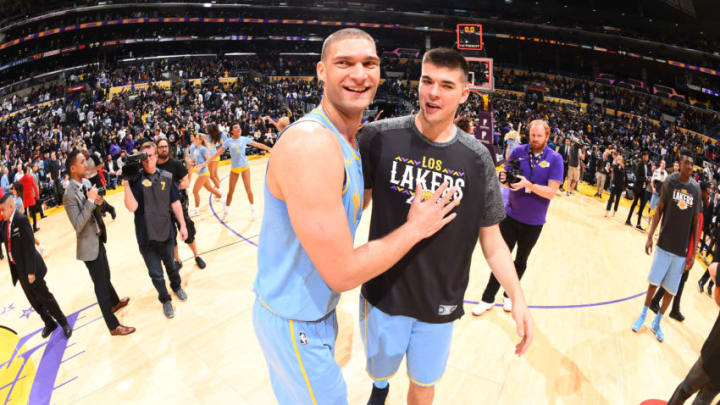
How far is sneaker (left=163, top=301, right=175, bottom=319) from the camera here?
4625mm

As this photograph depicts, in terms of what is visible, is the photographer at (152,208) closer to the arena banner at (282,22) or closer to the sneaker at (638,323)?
the sneaker at (638,323)

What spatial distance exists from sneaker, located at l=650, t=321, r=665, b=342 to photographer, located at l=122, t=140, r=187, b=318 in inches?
215

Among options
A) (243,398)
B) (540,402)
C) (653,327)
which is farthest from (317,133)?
(653,327)

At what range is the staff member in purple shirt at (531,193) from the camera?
165 inches

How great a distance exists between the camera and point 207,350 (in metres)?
4.02

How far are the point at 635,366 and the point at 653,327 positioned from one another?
78 centimetres

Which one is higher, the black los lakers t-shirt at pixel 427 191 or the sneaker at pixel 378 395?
the black los lakers t-shirt at pixel 427 191

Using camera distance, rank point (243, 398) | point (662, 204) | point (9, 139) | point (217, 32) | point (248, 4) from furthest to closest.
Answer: point (217, 32), point (248, 4), point (9, 139), point (662, 204), point (243, 398)

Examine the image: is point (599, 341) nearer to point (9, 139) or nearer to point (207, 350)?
point (207, 350)

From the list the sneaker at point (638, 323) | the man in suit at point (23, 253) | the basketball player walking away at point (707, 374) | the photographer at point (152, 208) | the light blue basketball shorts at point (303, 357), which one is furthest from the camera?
the sneaker at point (638, 323)

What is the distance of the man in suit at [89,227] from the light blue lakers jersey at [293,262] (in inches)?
130

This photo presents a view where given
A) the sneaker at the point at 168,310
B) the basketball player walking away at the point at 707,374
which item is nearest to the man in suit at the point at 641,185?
the basketball player walking away at the point at 707,374

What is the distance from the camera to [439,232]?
2.05 metres

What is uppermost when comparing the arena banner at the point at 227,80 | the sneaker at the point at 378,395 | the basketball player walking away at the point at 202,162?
the arena banner at the point at 227,80
